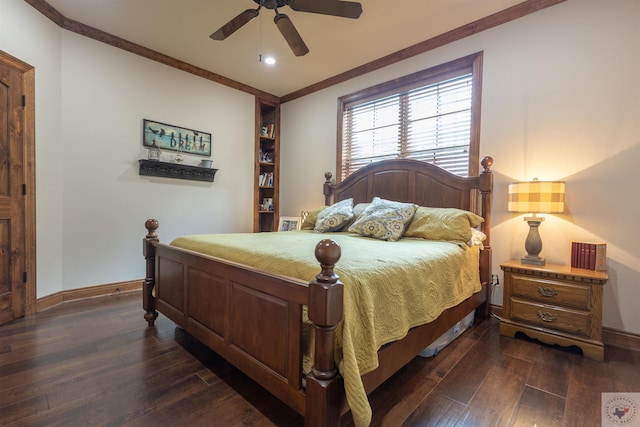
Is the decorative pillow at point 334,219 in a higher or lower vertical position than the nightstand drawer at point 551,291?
higher

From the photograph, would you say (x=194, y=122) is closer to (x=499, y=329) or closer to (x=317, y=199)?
(x=317, y=199)

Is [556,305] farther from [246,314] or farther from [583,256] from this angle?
[246,314]

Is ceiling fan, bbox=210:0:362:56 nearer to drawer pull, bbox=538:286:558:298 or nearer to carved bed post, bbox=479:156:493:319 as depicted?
carved bed post, bbox=479:156:493:319

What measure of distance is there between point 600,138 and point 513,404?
6.82 feet

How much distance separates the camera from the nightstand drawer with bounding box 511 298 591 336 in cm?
200

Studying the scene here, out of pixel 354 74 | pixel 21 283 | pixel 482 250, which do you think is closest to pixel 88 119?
pixel 21 283

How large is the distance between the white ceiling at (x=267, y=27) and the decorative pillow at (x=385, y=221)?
5.88 ft

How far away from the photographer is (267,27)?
9.63ft

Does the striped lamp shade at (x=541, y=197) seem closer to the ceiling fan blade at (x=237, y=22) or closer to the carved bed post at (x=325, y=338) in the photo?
the carved bed post at (x=325, y=338)

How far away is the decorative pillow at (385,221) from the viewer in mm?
2465

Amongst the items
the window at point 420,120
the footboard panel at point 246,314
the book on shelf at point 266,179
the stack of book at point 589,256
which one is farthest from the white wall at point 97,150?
the stack of book at point 589,256

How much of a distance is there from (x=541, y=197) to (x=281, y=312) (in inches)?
84.3

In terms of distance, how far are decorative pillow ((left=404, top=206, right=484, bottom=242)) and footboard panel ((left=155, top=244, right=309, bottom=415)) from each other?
5.25ft

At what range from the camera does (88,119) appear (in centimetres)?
304
